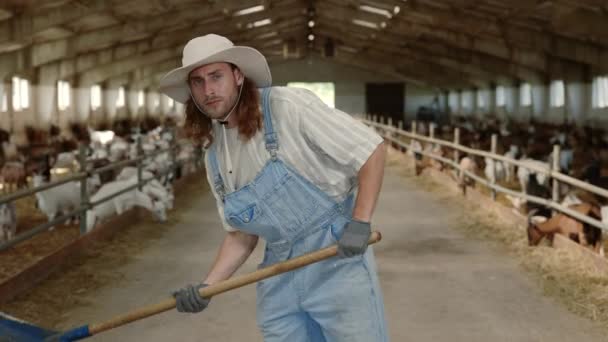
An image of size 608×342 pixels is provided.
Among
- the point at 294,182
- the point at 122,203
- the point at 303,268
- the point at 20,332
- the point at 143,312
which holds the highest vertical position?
the point at 294,182

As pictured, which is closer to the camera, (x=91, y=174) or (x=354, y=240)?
(x=354, y=240)

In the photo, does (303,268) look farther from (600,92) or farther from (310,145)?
(600,92)

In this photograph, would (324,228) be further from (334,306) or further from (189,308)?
(189,308)

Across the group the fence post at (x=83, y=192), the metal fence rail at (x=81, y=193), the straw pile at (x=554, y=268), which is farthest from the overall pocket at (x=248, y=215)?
the fence post at (x=83, y=192)

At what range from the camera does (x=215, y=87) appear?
9.57 ft

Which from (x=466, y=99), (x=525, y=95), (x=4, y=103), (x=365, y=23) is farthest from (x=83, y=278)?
(x=466, y=99)

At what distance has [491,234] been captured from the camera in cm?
912

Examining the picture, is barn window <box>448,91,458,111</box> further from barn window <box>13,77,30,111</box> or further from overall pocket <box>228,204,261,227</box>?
overall pocket <box>228,204,261,227</box>

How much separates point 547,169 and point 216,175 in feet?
Result: 25.3

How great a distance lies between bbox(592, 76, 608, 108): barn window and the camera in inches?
881

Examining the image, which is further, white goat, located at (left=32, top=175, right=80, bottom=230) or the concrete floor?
white goat, located at (left=32, top=175, right=80, bottom=230)

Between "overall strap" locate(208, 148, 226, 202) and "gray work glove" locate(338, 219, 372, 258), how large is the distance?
521 mm

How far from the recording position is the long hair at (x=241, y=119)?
2881 millimetres

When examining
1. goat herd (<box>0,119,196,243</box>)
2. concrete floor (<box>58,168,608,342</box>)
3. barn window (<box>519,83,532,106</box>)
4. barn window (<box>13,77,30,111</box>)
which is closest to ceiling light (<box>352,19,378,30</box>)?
barn window (<box>519,83,532,106</box>)
